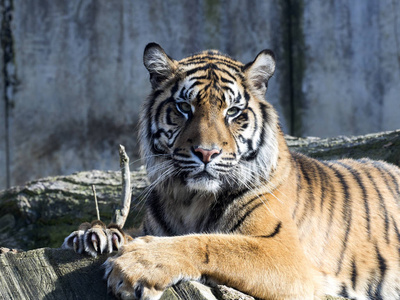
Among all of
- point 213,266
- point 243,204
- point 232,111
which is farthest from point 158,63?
point 213,266

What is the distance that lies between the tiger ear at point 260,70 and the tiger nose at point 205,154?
1.54ft

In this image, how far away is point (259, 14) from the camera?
6969 millimetres

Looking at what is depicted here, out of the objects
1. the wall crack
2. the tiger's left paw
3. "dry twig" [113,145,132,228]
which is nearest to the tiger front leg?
the tiger's left paw

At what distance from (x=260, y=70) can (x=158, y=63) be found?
447 millimetres

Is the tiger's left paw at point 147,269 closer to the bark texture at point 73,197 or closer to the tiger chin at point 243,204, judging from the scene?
the tiger chin at point 243,204

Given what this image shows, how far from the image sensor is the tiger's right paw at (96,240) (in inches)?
78.5

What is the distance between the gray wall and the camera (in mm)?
6617

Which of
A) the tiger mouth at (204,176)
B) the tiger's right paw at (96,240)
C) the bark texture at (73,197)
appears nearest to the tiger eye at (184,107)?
the tiger mouth at (204,176)

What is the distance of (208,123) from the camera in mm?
2354

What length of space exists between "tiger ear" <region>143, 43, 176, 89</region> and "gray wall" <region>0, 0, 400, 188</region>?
4.09 m

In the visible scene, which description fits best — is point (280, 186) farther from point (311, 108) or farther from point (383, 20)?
point (383, 20)

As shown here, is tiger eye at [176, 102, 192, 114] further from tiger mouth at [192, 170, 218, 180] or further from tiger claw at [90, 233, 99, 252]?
tiger claw at [90, 233, 99, 252]

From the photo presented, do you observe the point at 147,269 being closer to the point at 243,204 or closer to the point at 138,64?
the point at 243,204

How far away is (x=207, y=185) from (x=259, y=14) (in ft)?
16.4
